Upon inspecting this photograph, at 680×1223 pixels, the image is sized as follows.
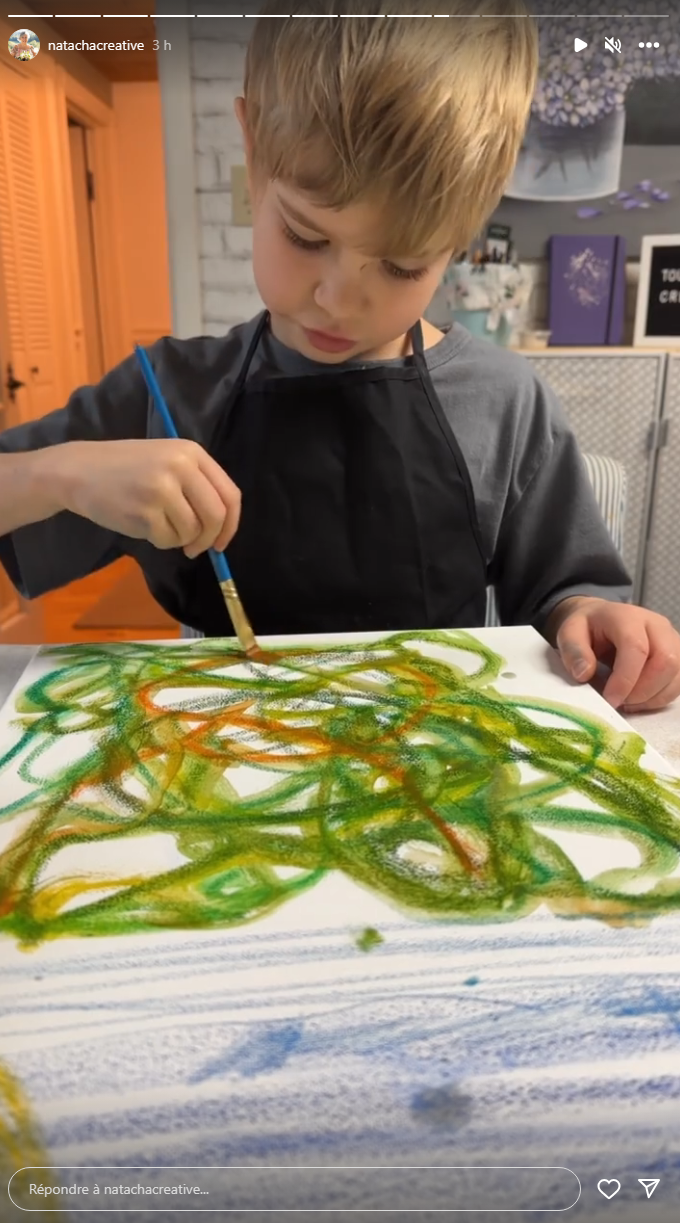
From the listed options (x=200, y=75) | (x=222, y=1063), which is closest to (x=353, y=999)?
(x=222, y=1063)

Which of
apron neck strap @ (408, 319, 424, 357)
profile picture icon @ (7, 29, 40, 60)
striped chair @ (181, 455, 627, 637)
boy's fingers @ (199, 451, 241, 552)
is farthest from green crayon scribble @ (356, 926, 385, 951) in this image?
profile picture icon @ (7, 29, 40, 60)

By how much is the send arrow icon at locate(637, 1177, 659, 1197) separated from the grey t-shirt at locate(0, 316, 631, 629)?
0.51 m

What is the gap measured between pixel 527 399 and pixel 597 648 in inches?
11.6

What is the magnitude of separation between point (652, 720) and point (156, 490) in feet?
1.07

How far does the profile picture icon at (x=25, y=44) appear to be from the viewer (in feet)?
2.99

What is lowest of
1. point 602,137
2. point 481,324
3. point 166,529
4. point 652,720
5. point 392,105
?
point 652,720

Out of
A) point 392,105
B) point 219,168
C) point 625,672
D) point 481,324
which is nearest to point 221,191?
point 219,168

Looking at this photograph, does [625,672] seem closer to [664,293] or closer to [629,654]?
[629,654]

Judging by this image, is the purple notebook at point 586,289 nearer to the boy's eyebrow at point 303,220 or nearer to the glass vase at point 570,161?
the glass vase at point 570,161

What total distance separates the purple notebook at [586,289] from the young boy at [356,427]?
128 centimetres

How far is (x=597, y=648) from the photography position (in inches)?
22.7

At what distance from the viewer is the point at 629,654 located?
0.52m

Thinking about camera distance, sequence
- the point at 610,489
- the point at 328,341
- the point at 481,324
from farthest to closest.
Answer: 1. the point at 481,324
2. the point at 610,489
3. the point at 328,341

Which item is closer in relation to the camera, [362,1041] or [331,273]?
[362,1041]
